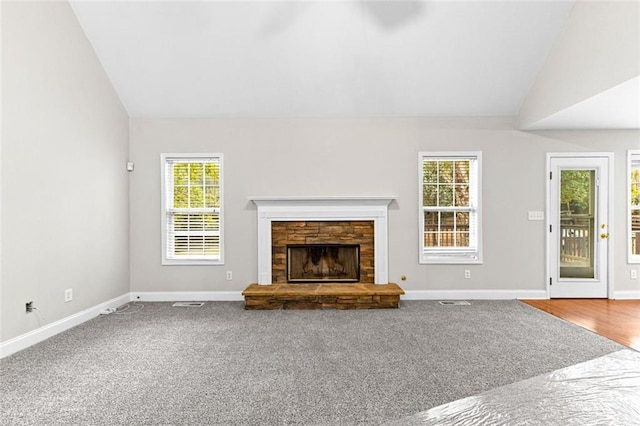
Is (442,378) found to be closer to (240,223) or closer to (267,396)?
(267,396)

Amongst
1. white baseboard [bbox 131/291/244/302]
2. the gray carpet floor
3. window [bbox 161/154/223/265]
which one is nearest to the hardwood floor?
the gray carpet floor

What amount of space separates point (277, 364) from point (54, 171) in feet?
10.1

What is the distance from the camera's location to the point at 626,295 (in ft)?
19.6

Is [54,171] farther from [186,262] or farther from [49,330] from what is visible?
[186,262]

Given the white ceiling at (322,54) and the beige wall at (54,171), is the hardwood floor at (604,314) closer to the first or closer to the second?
the white ceiling at (322,54)

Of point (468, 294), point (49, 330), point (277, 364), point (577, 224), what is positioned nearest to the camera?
point (277, 364)

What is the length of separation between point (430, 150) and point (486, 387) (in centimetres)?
381

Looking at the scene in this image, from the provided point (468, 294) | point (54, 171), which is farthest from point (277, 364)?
point (468, 294)

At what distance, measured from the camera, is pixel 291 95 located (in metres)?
5.67

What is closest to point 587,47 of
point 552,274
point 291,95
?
point 552,274

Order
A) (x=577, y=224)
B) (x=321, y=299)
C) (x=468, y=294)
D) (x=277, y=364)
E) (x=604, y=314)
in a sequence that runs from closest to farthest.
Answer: (x=277, y=364) < (x=604, y=314) < (x=321, y=299) < (x=468, y=294) < (x=577, y=224)

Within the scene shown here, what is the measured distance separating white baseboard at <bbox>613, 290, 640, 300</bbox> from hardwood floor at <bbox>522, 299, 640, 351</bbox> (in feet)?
0.48

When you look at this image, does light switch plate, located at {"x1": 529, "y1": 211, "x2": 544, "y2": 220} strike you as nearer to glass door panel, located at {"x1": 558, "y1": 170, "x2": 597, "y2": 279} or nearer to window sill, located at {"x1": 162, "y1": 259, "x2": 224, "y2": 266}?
glass door panel, located at {"x1": 558, "y1": 170, "x2": 597, "y2": 279}

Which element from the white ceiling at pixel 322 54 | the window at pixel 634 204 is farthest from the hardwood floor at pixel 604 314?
the white ceiling at pixel 322 54
